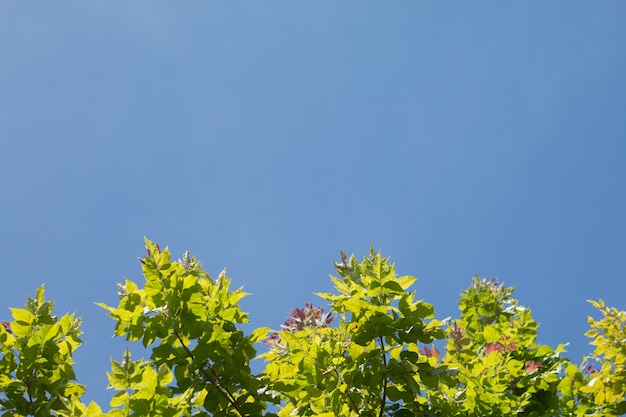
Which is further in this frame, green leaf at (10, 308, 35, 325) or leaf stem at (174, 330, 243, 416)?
green leaf at (10, 308, 35, 325)

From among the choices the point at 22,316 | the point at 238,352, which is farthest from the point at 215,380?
the point at 22,316

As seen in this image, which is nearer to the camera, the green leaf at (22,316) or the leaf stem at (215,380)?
the leaf stem at (215,380)

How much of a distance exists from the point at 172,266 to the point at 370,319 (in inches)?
60.3

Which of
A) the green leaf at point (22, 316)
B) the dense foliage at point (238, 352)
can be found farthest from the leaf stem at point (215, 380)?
the green leaf at point (22, 316)

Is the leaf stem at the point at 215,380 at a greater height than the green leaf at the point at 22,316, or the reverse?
the green leaf at the point at 22,316

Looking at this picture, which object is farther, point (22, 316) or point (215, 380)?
point (22, 316)

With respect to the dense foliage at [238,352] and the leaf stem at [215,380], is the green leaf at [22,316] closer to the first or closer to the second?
the dense foliage at [238,352]

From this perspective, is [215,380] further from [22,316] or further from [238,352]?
[22,316]

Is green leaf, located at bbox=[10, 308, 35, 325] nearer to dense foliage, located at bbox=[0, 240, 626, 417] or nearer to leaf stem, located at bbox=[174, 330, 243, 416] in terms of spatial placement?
dense foliage, located at bbox=[0, 240, 626, 417]

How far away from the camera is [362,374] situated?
4293mm

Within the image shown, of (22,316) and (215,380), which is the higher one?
(22,316)

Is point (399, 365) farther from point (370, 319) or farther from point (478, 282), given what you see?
point (478, 282)

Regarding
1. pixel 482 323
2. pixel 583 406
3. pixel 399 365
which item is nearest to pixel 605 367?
pixel 583 406

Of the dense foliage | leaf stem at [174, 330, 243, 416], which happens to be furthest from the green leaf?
leaf stem at [174, 330, 243, 416]
